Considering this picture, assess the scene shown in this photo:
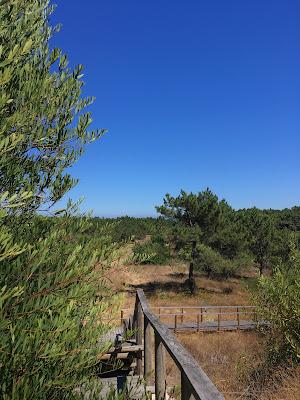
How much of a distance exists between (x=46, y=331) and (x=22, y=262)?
1.75ft

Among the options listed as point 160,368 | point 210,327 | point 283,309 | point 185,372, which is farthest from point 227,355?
point 185,372

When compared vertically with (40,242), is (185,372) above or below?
below

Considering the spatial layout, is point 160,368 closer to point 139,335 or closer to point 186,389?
point 186,389

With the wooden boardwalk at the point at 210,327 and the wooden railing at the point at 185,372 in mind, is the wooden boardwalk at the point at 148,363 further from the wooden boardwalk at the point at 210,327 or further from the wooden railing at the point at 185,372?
the wooden boardwalk at the point at 210,327

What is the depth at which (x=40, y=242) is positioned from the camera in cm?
261

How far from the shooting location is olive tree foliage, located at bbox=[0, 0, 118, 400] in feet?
7.22

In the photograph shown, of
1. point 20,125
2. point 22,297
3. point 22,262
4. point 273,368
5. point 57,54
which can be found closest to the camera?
point 22,297

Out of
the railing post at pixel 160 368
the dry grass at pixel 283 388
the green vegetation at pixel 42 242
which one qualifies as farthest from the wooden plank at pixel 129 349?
the dry grass at pixel 283 388

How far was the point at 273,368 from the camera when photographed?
11.3 meters

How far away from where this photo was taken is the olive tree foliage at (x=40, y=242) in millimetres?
2201

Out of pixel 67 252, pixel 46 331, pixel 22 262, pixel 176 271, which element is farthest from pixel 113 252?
pixel 176 271

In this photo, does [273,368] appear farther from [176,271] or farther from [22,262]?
[176,271]

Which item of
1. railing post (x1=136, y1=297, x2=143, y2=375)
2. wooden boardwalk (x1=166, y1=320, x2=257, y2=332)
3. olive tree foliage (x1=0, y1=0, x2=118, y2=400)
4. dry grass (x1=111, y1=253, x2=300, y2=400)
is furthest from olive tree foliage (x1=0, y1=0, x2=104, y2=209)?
wooden boardwalk (x1=166, y1=320, x2=257, y2=332)

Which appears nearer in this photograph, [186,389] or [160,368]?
[186,389]
